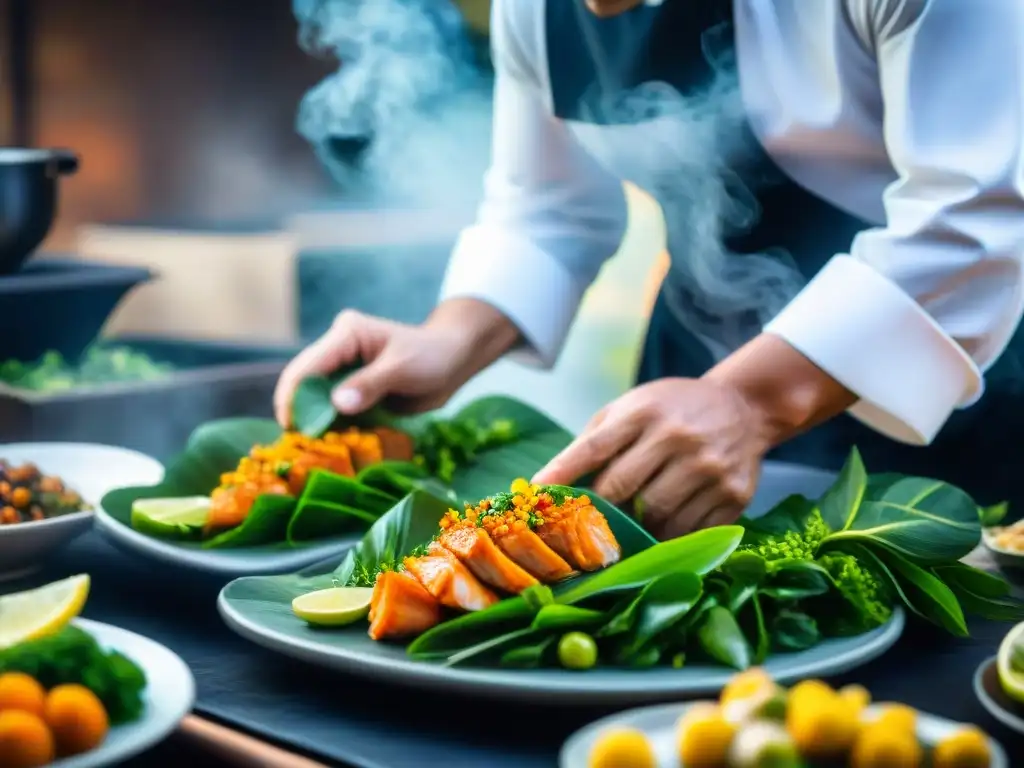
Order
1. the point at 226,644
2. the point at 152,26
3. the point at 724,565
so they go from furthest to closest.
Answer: the point at 152,26
the point at 226,644
the point at 724,565

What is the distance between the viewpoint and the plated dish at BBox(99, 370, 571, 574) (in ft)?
4.88

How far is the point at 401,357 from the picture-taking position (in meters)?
1.93

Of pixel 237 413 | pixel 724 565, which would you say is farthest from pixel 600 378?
pixel 724 565

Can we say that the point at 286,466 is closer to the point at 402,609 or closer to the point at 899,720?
the point at 402,609

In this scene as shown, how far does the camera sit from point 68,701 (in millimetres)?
861

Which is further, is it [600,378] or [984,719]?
[600,378]

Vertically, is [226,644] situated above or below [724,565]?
below

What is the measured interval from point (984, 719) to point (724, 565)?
26 cm

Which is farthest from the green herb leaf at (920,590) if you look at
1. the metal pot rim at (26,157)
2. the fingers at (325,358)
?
the metal pot rim at (26,157)

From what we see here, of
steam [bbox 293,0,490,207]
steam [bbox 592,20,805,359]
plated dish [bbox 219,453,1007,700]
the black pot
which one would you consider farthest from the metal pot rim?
plated dish [bbox 219,453,1007,700]

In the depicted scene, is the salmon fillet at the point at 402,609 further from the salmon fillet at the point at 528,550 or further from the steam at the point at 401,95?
the steam at the point at 401,95

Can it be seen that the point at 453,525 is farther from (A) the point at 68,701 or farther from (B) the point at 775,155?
(B) the point at 775,155

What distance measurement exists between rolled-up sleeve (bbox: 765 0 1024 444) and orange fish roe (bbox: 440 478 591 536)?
438 mm

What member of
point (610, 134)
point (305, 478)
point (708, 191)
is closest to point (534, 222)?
point (610, 134)
